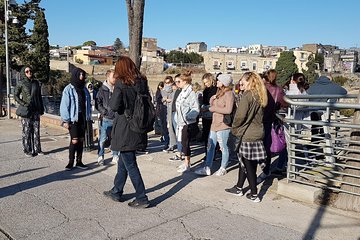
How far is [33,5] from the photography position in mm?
21125

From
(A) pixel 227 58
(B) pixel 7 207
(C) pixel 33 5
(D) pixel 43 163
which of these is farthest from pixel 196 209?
(A) pixel 227 58

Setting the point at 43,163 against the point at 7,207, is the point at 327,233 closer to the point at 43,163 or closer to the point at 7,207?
the point at 7,207

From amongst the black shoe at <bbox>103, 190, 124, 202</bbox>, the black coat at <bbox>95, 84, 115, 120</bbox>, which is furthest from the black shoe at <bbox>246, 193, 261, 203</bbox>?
the black coat at <bbox>95, 84, 115, 120</bbox>

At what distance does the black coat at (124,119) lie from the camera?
173 inches

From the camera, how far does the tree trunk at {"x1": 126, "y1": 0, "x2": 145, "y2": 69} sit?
29.4 ft

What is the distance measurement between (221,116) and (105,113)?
242cm

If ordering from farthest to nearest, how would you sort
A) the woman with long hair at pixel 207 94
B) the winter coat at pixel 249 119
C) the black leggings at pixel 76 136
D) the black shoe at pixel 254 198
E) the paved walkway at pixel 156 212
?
the woman with long hair at pixel 207 94
the black leggings at pixel 76 136
the black shoe at pixel 254 198
the winter coat at pixel 249 119
the paved walkway at pixel 156 212

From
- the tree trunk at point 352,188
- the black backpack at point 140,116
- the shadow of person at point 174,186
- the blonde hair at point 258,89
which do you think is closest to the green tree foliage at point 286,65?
the shadow of person at point 174,186

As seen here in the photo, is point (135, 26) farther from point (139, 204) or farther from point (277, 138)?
point (139, 204)

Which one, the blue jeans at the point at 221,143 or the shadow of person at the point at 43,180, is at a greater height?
the blue jeans at the point at 221,143

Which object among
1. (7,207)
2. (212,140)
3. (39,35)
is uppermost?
(39,35)

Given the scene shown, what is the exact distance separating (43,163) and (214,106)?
3586 millimetres

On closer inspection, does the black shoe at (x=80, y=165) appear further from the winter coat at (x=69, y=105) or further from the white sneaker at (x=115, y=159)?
the winter coat at (x=69, y=105)

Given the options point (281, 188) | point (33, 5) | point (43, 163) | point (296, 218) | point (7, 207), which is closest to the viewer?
point (296, 218)
